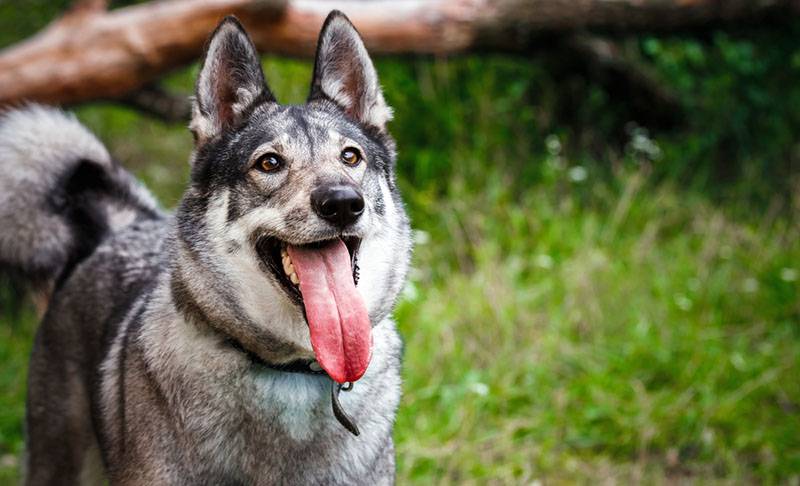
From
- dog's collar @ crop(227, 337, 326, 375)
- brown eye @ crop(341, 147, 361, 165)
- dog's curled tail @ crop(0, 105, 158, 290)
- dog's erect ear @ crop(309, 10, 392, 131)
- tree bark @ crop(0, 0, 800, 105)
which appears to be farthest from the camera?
tree bark @ crop(0, 0, 800, 105)

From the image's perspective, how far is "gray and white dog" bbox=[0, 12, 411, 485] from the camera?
2.59m

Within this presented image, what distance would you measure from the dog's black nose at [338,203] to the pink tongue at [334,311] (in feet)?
0.34

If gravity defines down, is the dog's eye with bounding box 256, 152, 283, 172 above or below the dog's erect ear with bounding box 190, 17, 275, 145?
below

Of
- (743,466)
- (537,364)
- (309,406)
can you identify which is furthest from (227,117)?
(743,466)

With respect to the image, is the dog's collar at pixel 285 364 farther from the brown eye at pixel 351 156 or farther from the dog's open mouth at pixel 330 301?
the brown eye at pixel 351 156

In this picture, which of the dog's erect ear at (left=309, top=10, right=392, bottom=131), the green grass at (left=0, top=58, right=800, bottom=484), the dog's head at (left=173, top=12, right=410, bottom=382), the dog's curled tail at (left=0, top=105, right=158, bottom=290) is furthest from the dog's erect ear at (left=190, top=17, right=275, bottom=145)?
the green grass at (left=0, top=58, right=800, bottom=484)

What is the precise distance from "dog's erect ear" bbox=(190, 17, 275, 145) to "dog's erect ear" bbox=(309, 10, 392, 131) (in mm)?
203

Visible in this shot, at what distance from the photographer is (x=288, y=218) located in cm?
257

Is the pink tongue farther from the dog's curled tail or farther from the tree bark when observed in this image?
the tree bark

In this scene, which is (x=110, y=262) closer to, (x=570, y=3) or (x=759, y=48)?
(x=570, y=3)

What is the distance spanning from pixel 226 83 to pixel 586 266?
2878 mm

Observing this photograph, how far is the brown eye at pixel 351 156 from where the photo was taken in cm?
283

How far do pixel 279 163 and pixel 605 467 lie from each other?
2224mm

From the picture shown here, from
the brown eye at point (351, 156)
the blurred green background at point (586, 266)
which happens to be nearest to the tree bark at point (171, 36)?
the blurred green background at point (586, 266)
